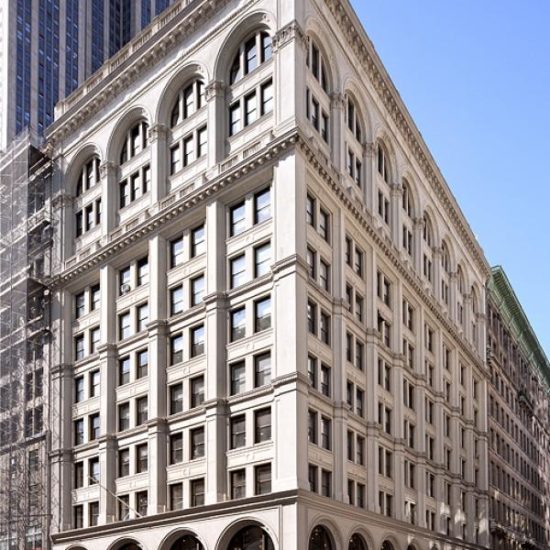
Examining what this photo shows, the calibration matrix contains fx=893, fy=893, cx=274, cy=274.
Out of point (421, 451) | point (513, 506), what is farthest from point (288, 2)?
point (513, 506)

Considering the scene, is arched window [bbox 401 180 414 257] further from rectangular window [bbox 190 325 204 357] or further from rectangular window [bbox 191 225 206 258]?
rectangular window [bbox 190 325 204 357]

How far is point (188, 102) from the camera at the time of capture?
188ft

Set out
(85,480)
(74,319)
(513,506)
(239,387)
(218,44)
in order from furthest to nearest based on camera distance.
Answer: (513,506)
(74,319)
(85,480)
(218,44)
(239,387)

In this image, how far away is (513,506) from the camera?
97.7 metres

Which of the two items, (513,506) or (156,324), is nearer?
(156,324)

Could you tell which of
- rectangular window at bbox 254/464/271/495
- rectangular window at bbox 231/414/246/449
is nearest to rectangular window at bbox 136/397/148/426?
rectangular window at bbox 231/414/246/449

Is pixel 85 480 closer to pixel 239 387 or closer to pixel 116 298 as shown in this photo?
pixel 116 298

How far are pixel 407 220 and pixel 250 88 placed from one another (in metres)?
21.4

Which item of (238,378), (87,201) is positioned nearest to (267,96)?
(238,378)

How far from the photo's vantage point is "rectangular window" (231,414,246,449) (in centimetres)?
4803

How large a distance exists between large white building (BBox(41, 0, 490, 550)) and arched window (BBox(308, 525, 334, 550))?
175 millimetres

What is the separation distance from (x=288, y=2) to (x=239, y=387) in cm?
2179

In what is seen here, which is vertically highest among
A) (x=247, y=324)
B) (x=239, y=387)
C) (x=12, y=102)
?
(x=12, y=102)

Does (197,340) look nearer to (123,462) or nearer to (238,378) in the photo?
(238,378)
